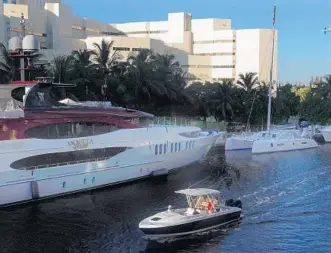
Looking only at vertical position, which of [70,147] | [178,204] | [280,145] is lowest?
[280,145]

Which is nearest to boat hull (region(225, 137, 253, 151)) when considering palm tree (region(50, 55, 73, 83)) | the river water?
the river water

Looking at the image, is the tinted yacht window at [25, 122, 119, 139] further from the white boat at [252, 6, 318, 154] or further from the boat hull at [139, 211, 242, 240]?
the white boat at [252, 6, 318, 154]

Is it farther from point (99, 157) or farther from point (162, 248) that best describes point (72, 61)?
point (162, 248)

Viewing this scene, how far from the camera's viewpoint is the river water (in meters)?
20.7

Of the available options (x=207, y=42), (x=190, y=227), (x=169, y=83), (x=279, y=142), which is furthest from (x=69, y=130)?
(x=207, y=42)

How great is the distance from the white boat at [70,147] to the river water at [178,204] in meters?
0.87

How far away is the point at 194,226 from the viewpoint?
843 inches

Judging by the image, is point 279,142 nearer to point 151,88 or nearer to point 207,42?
point 151,88

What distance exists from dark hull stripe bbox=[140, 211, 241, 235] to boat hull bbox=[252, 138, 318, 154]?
1133 inches

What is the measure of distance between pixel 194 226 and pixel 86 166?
36.0 feet

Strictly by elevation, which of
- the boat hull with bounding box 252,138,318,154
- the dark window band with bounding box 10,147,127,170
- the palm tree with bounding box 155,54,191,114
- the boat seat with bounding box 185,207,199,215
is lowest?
the boat hull with bounding box 252,138,318,154

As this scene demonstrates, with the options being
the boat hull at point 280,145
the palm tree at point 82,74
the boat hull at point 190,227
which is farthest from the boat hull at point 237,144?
the boat hull at point 190,227

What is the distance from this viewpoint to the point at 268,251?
786 inches

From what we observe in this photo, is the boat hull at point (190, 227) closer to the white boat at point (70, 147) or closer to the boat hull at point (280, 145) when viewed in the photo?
the white boat at point (70, 147)
